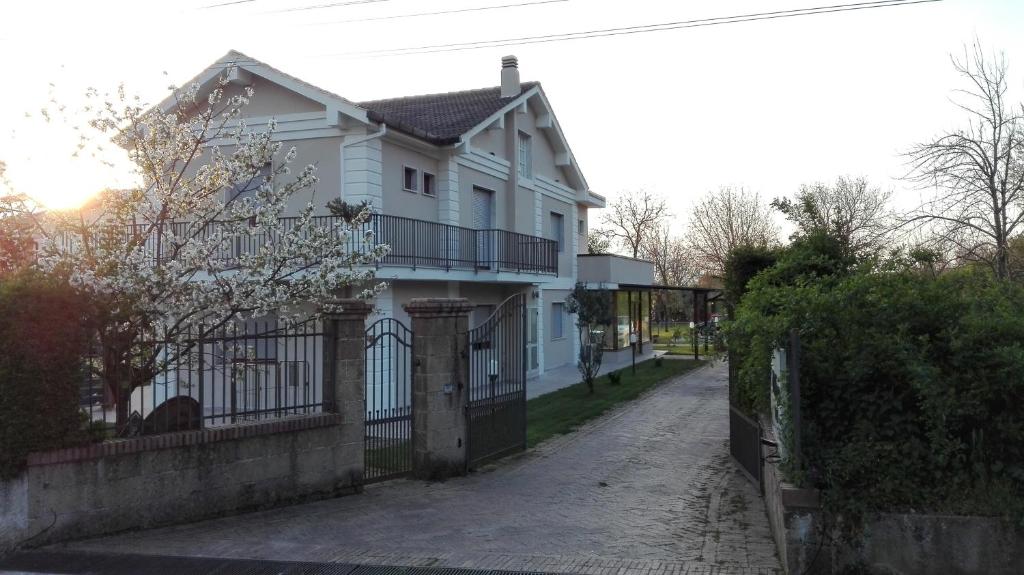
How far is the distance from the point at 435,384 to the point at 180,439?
9.86 ft

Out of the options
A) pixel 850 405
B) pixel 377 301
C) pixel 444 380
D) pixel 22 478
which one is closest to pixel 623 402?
pixel 377 301

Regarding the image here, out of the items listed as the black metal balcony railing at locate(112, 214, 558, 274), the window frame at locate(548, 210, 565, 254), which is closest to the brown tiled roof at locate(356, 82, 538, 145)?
the black metal balcony railing at locate(112, 214, 558, 274)

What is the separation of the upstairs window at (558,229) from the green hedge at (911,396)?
20.3 metres

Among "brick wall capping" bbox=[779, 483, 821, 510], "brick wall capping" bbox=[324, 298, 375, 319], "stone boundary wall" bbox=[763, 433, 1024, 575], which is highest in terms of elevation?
"brick wall capping" bbox=[324, 298, 375, 319]

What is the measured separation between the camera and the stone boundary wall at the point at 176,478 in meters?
6.22

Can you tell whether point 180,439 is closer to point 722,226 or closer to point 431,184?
point 431,184

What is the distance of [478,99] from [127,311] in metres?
16.9

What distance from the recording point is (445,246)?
56.1ft

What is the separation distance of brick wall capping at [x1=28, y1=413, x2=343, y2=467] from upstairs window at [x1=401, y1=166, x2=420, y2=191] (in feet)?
32.3

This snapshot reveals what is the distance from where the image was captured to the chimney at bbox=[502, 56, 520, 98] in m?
22.8

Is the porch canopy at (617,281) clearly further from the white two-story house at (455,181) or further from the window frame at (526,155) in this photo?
the window frame at (526,155)

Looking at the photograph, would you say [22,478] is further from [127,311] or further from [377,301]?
[377,301]

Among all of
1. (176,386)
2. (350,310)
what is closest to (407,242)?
(350,310)

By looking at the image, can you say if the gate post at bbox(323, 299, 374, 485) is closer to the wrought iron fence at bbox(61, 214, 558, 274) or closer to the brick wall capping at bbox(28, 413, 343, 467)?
the brick wall capping at bbox(28, 413, 343, 467)
